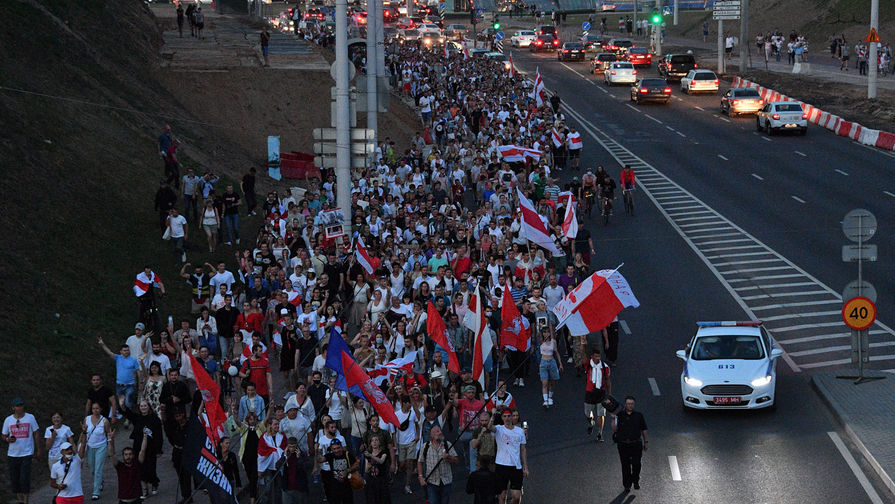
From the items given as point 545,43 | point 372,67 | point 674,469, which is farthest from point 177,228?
point 545,43

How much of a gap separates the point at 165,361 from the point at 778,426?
392 inches

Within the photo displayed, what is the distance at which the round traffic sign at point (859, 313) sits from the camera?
21609 mm

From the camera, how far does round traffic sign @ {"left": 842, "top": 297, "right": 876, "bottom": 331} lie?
21609 millimetres

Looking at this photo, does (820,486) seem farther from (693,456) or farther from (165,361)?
(165,361)

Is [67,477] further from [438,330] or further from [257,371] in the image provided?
[438,330]

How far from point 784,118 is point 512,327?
34021 millimetres

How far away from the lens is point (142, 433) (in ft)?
58.2

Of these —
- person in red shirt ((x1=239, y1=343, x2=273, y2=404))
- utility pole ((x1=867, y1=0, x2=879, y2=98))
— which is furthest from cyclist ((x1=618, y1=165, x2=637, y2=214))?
utility pole ((x1=867, y1=0, x2=879, y2=98))

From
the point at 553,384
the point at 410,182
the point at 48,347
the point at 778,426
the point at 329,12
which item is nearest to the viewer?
the point at 778,426

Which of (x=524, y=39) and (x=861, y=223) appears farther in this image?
(x=524, y=39)

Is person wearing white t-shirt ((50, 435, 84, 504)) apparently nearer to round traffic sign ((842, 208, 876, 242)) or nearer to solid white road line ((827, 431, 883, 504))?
solid white road line ((827, 431, 883, 504))

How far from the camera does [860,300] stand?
21734mm

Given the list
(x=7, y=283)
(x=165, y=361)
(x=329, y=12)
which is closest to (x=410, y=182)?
(x=7, y=283)

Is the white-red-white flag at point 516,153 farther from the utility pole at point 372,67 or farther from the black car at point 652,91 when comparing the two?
the black car at point 652,91
